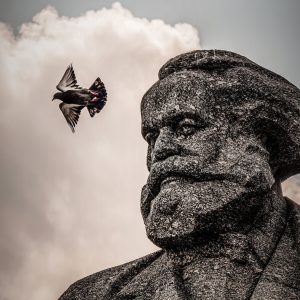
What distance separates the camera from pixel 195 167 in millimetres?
10836

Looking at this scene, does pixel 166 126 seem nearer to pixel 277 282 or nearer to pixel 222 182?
pixel 222 182

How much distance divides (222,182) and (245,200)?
1.31ft

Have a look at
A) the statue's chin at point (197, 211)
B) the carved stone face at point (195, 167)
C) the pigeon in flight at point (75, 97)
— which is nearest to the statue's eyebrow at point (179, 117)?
the carved stone face at point (195, 167)

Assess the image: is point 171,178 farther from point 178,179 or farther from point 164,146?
point 164,146

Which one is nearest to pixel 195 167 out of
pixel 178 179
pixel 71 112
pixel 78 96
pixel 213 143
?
Answer: pixel 178 179

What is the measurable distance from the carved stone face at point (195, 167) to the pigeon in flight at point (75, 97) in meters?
1.30

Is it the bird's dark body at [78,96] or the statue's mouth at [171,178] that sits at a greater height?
the bird's dark body at [78,96]

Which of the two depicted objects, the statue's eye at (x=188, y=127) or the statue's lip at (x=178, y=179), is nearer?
the statue's lip at (x=178, y=179)

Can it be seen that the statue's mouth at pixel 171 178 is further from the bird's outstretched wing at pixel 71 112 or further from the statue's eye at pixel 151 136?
the bird's outstretched wing at pixel 71 112

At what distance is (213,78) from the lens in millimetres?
11633

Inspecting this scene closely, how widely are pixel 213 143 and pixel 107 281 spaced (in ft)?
9.45

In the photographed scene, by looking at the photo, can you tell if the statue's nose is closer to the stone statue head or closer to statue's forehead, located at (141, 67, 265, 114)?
the stone statue head

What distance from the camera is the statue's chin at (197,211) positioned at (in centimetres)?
1051

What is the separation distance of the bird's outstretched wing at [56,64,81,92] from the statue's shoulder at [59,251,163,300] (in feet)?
10.1
